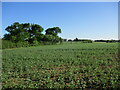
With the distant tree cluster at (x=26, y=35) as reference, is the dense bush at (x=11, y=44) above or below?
below

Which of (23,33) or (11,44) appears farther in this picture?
(23,33)

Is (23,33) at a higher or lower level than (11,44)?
higher

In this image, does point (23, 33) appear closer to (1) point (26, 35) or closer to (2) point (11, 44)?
(1) point (26, 35)

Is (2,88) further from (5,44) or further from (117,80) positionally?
(5,44)

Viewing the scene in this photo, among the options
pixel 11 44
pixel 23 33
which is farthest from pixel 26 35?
pixel 11 44

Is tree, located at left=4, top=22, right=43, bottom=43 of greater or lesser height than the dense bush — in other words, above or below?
above

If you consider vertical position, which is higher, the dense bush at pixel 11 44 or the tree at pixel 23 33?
the tree at pixel 23 33

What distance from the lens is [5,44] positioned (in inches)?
787

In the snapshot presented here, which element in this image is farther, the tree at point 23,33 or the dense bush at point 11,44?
the tree at point 23,33

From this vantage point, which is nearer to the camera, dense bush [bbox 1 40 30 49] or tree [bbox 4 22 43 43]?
dense bush [bbox 1 40 30 49]

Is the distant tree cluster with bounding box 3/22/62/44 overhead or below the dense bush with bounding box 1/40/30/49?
overhead

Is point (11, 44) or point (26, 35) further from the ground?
point (26, 35)

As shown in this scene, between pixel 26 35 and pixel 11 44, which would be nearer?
pixel 11 44

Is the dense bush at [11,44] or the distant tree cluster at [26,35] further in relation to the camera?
the distant tree cluster at [26,35]
